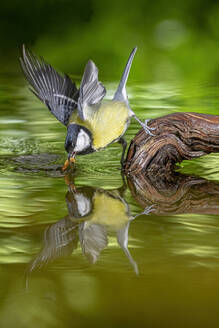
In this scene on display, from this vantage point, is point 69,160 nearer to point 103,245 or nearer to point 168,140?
point 168,140

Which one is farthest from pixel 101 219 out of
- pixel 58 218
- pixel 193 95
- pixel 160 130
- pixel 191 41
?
pixel 191 41

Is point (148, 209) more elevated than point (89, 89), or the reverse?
point (89, 89)

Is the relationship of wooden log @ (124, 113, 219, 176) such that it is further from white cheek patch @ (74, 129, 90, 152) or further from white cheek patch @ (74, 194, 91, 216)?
white cheek patch @ (74, 194, 91, 216)

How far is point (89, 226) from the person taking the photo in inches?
90.0

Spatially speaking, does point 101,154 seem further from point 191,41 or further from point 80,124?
point 191,41

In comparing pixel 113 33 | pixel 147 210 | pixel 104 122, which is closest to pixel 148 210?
pixel 147 210

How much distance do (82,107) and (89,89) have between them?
3.8 inches

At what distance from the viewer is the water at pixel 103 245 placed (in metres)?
1.62

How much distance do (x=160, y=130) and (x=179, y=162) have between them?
23cm

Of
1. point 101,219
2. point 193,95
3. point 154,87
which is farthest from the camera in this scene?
point 154,87

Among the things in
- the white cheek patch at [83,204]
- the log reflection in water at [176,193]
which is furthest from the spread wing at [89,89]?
the white cheek patch at [83,204]

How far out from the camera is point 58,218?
243 centimetres

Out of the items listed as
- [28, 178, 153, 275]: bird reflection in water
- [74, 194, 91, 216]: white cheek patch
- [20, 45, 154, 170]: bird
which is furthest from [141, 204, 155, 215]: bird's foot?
[20, 45, 154, 170]: bird

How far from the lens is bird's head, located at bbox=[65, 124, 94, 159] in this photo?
10.0ft
